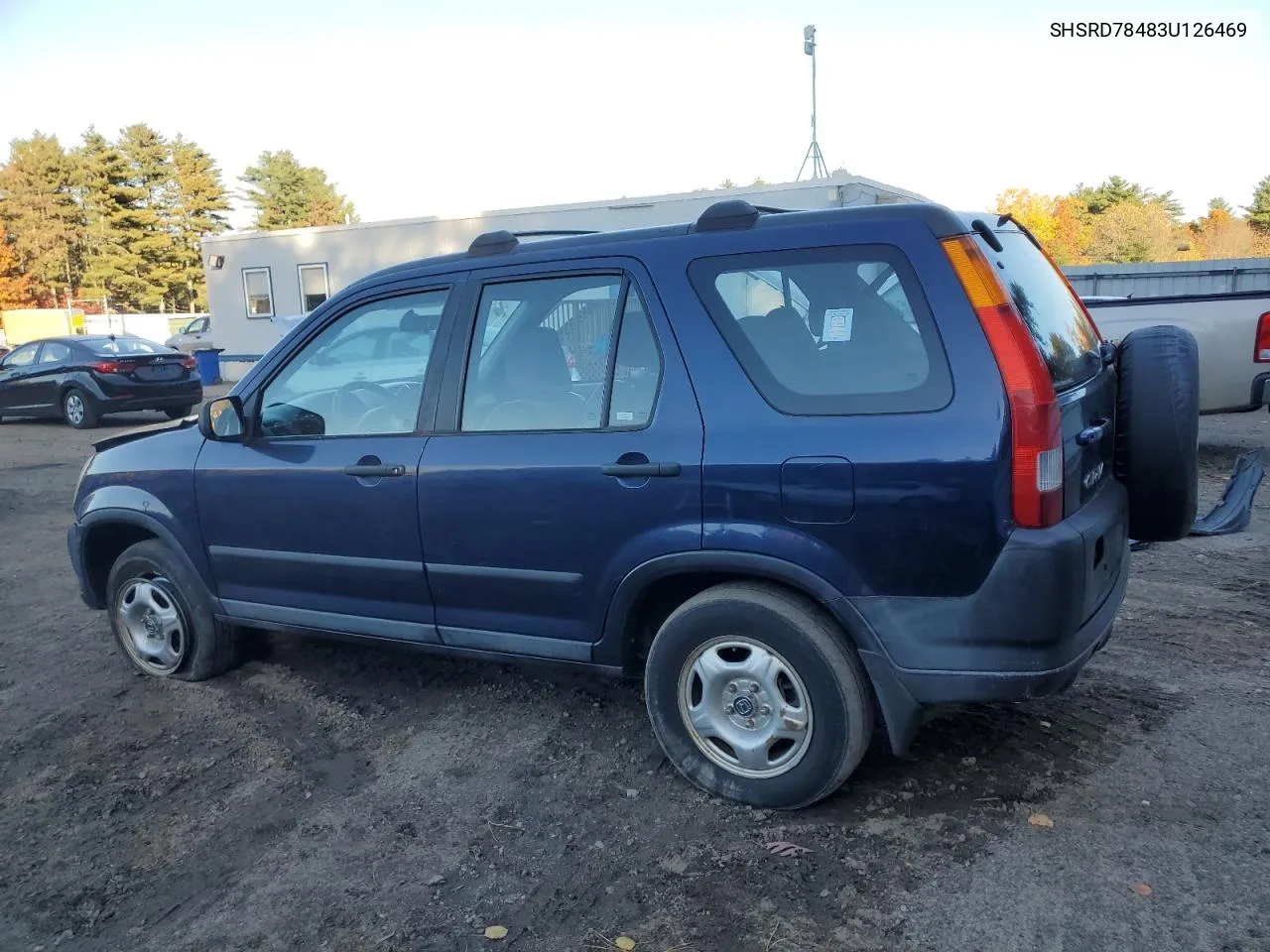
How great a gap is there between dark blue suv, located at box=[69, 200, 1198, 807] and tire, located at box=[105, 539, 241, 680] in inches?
18.1

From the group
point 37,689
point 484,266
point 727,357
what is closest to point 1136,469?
point 727,357

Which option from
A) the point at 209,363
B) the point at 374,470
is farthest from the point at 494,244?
the point at 209,363

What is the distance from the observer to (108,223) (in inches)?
2466

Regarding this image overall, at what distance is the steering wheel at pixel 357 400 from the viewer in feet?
13.2

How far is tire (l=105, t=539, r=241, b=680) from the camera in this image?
4605mm

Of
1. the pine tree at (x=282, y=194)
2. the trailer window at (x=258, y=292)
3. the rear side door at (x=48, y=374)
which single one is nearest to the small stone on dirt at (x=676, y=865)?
the rear side door at (x=48, y=374)

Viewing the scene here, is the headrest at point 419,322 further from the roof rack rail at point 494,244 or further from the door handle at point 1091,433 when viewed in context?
the door handle at point 1091,433

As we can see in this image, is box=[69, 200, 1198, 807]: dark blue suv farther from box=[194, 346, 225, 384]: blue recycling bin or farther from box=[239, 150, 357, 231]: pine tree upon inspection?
box=[239, 150, 357, 231]: pine tree

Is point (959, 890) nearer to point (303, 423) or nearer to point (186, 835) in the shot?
point (186, 835)

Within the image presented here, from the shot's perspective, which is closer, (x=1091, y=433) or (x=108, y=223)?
(x=1091, y=433)

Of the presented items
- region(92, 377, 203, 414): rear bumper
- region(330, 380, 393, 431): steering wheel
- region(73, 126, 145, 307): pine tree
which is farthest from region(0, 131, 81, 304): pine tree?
region(330, 380, 393, 431): steering wheel

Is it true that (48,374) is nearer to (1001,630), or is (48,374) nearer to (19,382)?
(19,382)

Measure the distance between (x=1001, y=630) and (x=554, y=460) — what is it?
1537 millimetres

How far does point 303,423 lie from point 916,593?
102 inches
